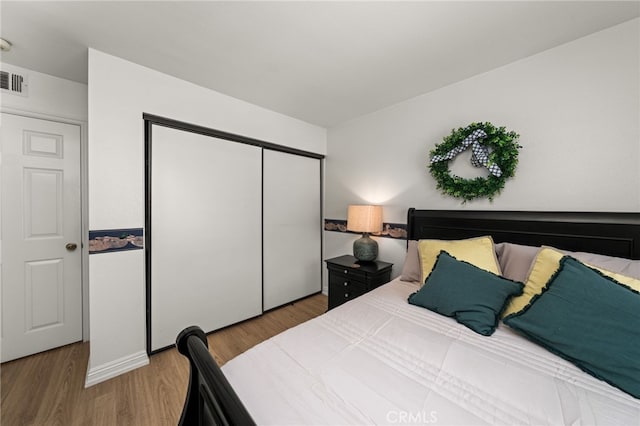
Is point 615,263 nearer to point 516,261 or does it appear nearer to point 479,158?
point 516,261

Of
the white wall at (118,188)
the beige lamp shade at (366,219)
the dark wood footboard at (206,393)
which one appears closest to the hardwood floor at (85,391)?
the white wall at (118,188)

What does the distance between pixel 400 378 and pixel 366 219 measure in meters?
1.75

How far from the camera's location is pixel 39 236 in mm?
2082

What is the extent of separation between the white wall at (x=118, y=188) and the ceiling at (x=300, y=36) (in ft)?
0.57

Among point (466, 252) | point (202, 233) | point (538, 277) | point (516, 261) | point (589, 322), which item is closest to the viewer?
point (589, 322)

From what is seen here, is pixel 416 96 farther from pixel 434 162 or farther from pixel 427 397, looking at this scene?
pixel 427 397

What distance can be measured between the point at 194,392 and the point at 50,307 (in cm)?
227

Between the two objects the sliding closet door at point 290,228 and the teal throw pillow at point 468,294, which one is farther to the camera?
the sliding closet door at point 290,228

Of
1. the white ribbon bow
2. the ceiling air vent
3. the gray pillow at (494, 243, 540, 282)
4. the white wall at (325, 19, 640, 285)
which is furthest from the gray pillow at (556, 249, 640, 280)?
the ceiling air vent

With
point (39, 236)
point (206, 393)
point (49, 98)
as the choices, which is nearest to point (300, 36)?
point (206, 393)

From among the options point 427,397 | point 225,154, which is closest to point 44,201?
point 225,154

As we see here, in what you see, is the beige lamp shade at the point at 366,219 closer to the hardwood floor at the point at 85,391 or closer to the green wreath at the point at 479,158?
the green wreath at the point at 479,158

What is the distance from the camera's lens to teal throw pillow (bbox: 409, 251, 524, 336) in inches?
50.9

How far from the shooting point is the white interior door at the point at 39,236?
76.6 inches
